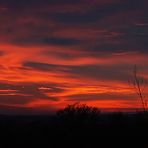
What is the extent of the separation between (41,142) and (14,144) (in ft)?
3.55

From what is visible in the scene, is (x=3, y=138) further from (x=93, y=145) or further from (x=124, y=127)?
(x=124, y=127)

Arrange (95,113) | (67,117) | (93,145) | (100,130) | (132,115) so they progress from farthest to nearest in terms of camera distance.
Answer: (95,113)
(67,117)
(132,115)
(100,130)
(93,145)

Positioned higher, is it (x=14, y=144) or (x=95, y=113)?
(x=95, y=113)

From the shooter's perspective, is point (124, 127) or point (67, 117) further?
point (67, 117)

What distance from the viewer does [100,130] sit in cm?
2086

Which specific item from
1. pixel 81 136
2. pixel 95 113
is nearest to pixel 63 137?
pixel 81 136

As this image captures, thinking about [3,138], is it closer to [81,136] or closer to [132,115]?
[81,136]

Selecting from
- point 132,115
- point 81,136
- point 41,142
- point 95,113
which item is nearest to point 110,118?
point 132,115

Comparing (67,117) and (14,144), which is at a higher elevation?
(67,117)

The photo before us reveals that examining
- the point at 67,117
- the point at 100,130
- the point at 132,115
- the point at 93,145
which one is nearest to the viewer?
the point at 93,145

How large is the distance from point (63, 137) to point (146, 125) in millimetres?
3700

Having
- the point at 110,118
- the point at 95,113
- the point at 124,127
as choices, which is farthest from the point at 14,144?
the point at 95,113

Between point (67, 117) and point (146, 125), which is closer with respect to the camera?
point (146, 125)

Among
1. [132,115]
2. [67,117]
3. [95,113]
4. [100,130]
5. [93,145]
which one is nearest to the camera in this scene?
[93,145]
